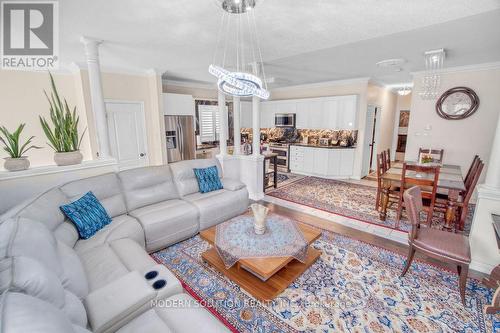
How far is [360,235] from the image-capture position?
3312 mm

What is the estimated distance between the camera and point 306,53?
3670 millimetres

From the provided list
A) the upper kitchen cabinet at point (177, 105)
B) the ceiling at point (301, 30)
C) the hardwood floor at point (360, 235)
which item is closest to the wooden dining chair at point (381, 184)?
the hardwood floor at point (360, 235)

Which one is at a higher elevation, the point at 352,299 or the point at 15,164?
the point at 15,164

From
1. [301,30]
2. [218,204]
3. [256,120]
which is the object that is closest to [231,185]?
[218,204]

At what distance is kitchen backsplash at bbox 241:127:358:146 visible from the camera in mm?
6727

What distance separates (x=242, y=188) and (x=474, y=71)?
5.01m

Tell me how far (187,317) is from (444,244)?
7.90ft

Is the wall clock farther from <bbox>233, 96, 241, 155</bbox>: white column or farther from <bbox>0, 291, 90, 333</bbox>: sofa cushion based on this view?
<bbox>0, 291, 90, 333</bbox>: sofa cushion

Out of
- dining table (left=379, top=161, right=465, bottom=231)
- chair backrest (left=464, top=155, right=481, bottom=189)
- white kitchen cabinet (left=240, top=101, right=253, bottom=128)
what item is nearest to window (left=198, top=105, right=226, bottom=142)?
white kitchen cabinet (left=240, top=101, right=253, bottom=128)

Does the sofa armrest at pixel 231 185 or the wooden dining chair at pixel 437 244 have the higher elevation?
the sofa armrest at pixel 231 185

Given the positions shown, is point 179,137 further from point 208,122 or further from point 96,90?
point 96,90

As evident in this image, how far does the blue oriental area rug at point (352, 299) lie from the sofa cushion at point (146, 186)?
84 centimetres

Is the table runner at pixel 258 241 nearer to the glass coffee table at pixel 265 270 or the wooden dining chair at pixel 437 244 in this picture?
the glass coffee table at pixel 265 270

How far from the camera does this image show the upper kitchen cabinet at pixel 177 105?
5.60 metres
